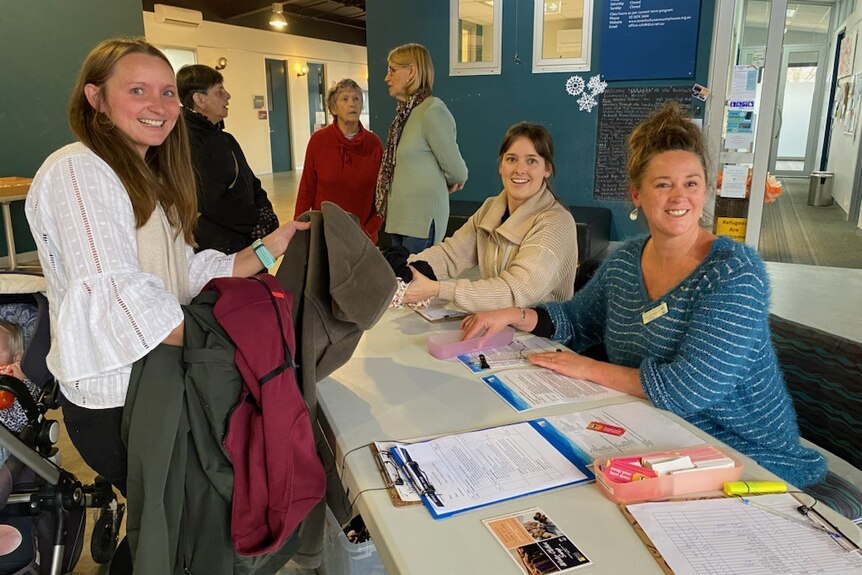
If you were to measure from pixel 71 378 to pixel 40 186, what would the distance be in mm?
360

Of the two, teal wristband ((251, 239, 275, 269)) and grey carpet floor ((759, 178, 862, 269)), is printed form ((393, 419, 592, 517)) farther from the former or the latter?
grey carpet floor ((759, 178, 862, 269))

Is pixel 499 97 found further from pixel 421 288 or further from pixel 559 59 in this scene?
pixel 421 288

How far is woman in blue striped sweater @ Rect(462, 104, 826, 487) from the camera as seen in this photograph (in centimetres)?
125

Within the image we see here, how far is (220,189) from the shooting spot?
271cm

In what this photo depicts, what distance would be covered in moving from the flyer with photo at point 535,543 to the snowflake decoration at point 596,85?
4780mm

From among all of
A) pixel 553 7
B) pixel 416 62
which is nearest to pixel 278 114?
pixel 553 7

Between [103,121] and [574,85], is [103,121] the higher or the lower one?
the lower one

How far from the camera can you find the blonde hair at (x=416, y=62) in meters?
3.03

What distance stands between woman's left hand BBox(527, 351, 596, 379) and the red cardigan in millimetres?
2148

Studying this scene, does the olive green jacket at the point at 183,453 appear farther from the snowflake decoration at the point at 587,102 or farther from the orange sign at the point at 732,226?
the snowflake decoration at the point at 587,102

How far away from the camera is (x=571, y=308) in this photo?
1.79m

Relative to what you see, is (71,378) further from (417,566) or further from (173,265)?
(417,566)

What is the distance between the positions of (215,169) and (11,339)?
1.26m

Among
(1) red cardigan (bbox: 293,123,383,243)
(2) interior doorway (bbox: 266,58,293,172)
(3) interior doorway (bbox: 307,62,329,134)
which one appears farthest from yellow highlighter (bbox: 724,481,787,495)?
(3) interior doorway (bbox: 307,62,329,134)
